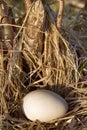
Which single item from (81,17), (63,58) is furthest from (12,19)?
(81,17)

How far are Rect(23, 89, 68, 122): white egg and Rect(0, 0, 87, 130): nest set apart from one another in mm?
40

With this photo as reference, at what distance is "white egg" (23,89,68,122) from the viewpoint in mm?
1479

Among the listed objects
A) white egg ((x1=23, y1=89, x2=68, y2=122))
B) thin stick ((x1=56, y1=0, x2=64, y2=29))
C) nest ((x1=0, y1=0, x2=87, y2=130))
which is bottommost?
white egg ((x1=23, y1=89, x2=68, y2=122))

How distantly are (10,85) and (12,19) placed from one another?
0.24m

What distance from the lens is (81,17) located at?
2189 millimetres

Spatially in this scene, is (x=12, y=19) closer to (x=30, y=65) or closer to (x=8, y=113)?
(x=30, y=65)

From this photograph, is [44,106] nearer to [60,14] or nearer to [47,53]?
[47,53]

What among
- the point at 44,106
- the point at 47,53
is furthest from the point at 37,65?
the point at 44,106

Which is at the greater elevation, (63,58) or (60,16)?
(60,16)

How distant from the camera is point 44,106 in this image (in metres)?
1.48

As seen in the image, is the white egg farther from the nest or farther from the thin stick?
the thin stick

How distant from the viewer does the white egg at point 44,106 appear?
1479 millimetres

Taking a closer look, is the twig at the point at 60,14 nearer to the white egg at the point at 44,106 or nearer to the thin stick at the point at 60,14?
the thin stick at the point at 60,14

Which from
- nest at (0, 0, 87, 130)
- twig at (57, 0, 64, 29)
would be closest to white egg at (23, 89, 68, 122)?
nest at (0, 0, 87, 130)
